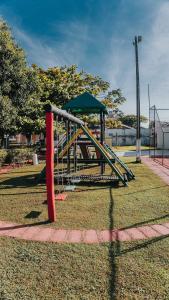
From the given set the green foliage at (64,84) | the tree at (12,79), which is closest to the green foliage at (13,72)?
the tree at (12,79)

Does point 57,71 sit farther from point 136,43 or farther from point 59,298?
point 59,298

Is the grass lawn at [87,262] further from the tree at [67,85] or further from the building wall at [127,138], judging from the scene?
the building wall at [127,138]

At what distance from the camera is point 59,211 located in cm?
459

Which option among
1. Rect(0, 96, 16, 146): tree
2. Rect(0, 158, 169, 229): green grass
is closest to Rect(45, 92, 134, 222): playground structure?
Rect(0, 158, 169, 229): green grass

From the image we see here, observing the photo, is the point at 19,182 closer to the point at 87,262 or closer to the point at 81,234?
the point at 81,234

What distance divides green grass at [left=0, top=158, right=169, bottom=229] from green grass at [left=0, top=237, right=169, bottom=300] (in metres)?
0.80

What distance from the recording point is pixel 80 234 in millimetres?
3502

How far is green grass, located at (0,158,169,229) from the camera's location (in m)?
4.07

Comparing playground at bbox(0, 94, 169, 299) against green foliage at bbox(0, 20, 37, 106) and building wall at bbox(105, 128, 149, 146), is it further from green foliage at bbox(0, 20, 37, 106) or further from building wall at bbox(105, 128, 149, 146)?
building wall at bbox(105, 128, 149, 146)

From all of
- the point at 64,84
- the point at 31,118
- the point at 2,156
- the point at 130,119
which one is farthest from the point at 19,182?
the point at 130,119

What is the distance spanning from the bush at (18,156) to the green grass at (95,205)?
4.83 m

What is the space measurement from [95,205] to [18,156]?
808 centimetres

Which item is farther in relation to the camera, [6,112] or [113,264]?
[6,112]

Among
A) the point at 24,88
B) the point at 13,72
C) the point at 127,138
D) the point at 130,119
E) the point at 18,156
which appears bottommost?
the point at 18,156
